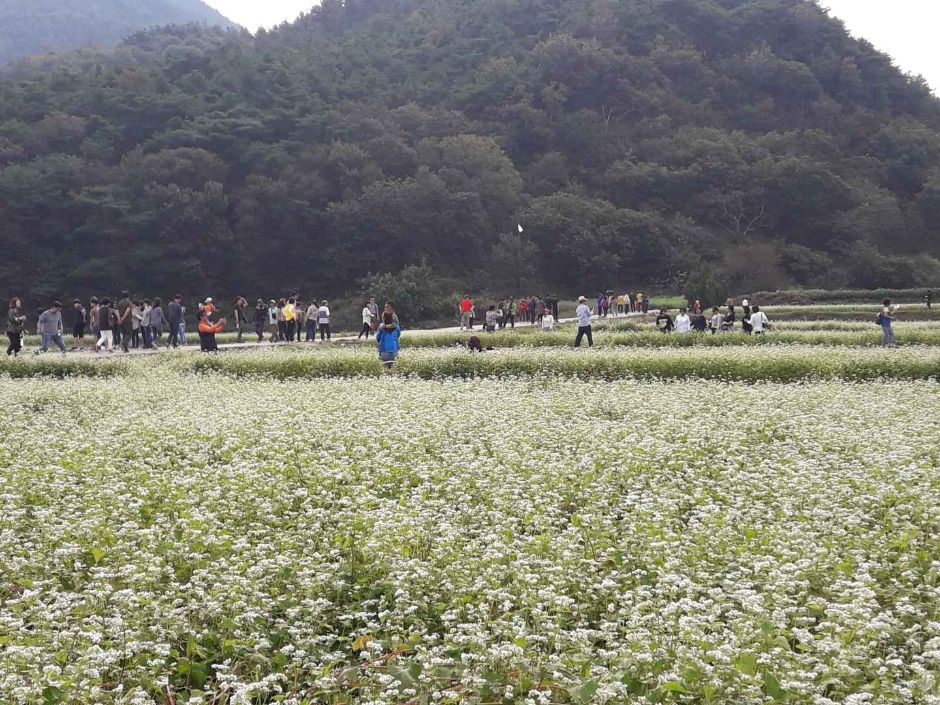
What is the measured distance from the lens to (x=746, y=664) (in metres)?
4.00

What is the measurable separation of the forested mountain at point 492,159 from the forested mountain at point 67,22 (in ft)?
229

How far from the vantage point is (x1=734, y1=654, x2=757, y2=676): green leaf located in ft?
13.1

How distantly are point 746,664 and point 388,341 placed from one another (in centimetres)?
1450

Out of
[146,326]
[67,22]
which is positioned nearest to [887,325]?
[146,326]

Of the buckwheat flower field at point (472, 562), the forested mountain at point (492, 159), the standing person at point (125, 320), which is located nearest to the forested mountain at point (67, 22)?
the forested mountain at point (492, 159)

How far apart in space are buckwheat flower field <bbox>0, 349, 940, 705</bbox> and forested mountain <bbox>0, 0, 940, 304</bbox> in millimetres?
39587

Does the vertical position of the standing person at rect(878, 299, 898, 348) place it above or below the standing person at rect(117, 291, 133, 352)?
below

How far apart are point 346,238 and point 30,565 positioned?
5017cm

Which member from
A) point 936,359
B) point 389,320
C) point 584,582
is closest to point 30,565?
point 584,582

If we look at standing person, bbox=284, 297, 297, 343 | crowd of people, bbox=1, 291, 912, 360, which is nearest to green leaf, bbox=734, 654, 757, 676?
crowd of people, bbox=1, 291, 912, 360

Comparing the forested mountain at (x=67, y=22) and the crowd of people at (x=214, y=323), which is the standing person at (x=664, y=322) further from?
the forested mountain at (x=67, y=22)

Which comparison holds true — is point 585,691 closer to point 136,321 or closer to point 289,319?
point 289,319

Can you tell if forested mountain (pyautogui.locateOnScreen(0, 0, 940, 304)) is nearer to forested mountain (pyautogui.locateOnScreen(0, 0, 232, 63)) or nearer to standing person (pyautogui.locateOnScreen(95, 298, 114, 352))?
standing person (pyautogui.locateOnScreen(95, 298, 114, 352))

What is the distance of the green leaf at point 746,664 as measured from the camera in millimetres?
3982
